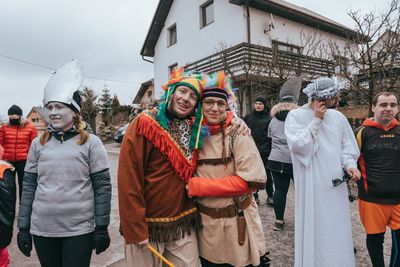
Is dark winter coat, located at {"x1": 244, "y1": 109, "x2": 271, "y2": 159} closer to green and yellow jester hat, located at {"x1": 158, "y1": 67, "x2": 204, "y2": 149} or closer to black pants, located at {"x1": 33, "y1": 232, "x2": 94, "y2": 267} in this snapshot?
green and yellow jester hat, located at {"x1": 158, "y1": 67, "x2": 204, "y2": 149}

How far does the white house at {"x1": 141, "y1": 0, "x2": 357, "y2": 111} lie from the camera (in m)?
12.1

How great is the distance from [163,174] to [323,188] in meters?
1.53

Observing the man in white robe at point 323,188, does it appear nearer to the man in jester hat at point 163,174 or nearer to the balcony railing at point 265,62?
the man in jester hat at point 163,174

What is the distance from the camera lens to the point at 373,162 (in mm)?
2809

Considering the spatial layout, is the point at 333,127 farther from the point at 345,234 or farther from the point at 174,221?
the point at 174,221

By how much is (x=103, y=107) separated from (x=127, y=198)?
1185 inches

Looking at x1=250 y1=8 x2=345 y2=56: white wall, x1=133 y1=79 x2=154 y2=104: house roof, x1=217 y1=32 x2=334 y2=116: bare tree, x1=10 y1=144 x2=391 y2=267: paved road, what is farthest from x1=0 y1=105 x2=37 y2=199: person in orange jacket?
x1=133 y1=79 x2=154 y2=104: house roof

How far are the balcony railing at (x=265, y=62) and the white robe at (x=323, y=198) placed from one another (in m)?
7.95

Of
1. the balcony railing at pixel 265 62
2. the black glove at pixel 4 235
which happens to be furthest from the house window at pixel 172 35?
the black glove at pixel 4 235

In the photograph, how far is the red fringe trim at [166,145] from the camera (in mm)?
1897

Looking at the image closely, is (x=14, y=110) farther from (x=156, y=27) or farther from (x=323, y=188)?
(x=156, y=27)

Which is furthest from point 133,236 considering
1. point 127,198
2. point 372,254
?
point 372,254

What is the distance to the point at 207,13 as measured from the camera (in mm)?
15734

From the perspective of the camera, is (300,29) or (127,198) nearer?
(127,198)
